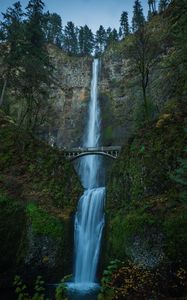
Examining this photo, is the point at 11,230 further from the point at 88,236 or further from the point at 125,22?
the point at 125,22

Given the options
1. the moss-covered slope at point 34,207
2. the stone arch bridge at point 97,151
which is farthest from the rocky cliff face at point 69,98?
the moss-covered slope at point 34,207

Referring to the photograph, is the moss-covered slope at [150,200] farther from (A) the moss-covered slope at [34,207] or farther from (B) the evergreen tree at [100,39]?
(B) the evergreen tree at [100,39]

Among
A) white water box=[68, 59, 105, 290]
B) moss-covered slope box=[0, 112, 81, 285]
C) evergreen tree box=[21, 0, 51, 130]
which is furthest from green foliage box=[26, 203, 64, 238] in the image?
evergreen tree box=[21, 0, 51, 130]

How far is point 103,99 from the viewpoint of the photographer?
49.3m

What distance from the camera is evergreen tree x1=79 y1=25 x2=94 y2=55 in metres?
71.1

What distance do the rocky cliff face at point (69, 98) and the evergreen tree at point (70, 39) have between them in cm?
1433

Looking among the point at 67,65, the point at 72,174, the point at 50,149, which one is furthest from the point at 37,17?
the point at 67,65

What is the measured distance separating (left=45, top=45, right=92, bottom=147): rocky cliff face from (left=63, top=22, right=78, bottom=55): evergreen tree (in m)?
14.3

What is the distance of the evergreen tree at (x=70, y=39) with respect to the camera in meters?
72.4

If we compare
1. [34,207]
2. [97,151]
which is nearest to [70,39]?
[97,151]

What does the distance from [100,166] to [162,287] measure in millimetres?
29585

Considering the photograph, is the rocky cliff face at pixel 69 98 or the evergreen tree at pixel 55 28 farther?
the evergreen tree at pixel 55 28

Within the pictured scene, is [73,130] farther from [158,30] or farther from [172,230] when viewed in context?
[172,230]

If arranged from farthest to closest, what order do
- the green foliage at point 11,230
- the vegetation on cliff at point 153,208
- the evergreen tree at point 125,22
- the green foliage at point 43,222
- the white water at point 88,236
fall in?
the evergreen tree at point 125,22 < the white water at point 88,236 < the green foliage at point 43,222 < the green foliage at point 11,230 < the vegetation on cliff at point 153,208
